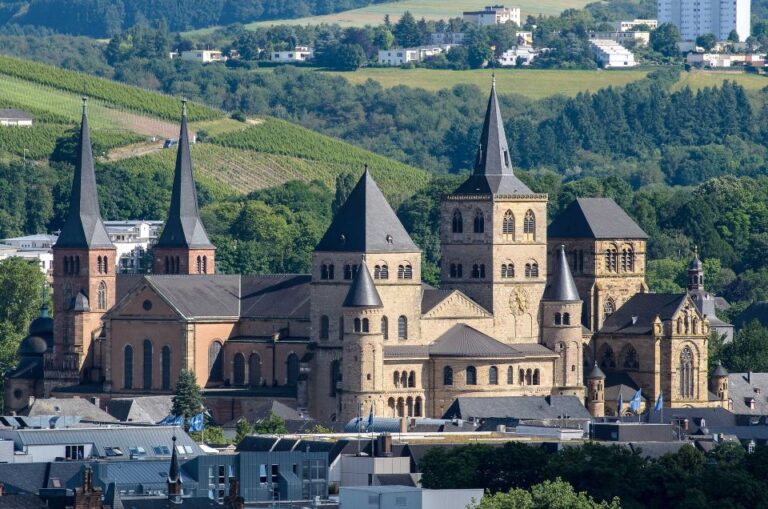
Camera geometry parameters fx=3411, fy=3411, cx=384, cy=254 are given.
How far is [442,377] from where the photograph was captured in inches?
5517

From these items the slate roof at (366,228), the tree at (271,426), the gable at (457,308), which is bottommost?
the tree at (271,426)

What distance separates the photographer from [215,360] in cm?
14812

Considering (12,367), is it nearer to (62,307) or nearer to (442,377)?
(62,307)

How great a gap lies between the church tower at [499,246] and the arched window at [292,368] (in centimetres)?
712

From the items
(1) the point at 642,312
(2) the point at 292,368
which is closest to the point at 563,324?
(1) the point at 642,312

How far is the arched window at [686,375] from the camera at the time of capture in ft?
481

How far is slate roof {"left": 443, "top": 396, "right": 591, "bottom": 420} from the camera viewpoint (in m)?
135

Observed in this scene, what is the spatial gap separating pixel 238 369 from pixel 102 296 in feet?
32.2

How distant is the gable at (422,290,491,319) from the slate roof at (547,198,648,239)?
9.38 metres

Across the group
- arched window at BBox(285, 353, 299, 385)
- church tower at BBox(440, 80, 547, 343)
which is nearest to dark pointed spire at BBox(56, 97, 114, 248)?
arched window at BBox(285, 353, 299, 385)

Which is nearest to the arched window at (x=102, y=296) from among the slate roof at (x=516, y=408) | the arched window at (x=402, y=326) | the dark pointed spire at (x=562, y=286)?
the arched window at (x=402, y=326)

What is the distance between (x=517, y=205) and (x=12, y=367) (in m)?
30.4

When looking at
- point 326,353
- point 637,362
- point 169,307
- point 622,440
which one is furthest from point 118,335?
point 622,440

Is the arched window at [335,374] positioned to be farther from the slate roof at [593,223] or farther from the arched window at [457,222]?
the slate roof at [593,223]
